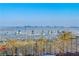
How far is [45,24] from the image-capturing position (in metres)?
1.21

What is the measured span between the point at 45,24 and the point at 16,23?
8.7 inches

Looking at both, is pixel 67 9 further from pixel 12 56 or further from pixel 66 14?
pixel 12 56

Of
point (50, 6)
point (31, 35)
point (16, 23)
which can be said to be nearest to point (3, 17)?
point (16, 23)

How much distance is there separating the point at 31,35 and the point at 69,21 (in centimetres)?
31

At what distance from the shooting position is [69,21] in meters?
1.21

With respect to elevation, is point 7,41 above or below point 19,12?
below

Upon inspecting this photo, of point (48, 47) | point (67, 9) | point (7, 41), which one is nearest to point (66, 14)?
point (67, 9)

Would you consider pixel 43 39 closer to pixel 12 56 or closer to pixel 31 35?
pixel 31 35

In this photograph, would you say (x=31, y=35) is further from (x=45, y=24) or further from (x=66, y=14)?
(x=66, y=14)

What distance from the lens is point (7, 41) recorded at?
3.97 ft

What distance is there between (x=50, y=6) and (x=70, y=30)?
0.78 ft

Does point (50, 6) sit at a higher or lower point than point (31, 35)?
higher

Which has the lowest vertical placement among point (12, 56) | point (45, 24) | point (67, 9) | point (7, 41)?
point (12, 56)

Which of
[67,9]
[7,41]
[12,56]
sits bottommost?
[12,56]
